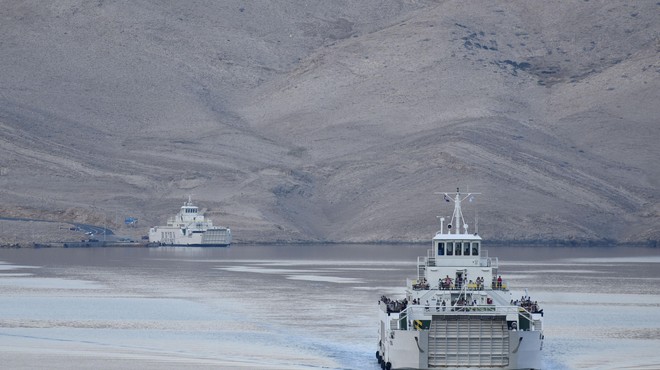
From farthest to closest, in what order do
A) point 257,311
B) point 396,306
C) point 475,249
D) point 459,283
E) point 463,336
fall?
point 257,311
point 475,249
point 459,283
point 396,306
point 463,336

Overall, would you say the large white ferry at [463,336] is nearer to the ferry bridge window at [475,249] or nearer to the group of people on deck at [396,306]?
the group of people on deck at [396,306]

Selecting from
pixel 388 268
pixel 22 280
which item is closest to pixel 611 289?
pixel 388 268

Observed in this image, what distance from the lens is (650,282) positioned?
11400 centimetres

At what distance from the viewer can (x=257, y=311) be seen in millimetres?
88688

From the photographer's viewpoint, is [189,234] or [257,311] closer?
[257,311]

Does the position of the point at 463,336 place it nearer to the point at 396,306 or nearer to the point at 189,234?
the point at 396,306

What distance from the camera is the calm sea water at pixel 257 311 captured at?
68000mm

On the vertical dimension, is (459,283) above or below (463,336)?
above

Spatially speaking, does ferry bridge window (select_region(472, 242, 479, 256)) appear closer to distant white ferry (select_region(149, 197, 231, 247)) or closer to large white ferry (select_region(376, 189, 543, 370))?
large white ferry (select_region(376, 189, 543, 370))

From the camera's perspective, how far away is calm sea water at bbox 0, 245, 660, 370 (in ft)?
223

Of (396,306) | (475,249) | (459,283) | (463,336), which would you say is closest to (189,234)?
(475,249)

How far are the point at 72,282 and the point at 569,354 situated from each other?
51.0 m

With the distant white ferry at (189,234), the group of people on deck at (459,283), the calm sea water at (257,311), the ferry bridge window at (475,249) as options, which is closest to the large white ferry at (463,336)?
the group of people on deck at (459,283)

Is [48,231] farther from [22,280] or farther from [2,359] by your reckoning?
[2,359]
